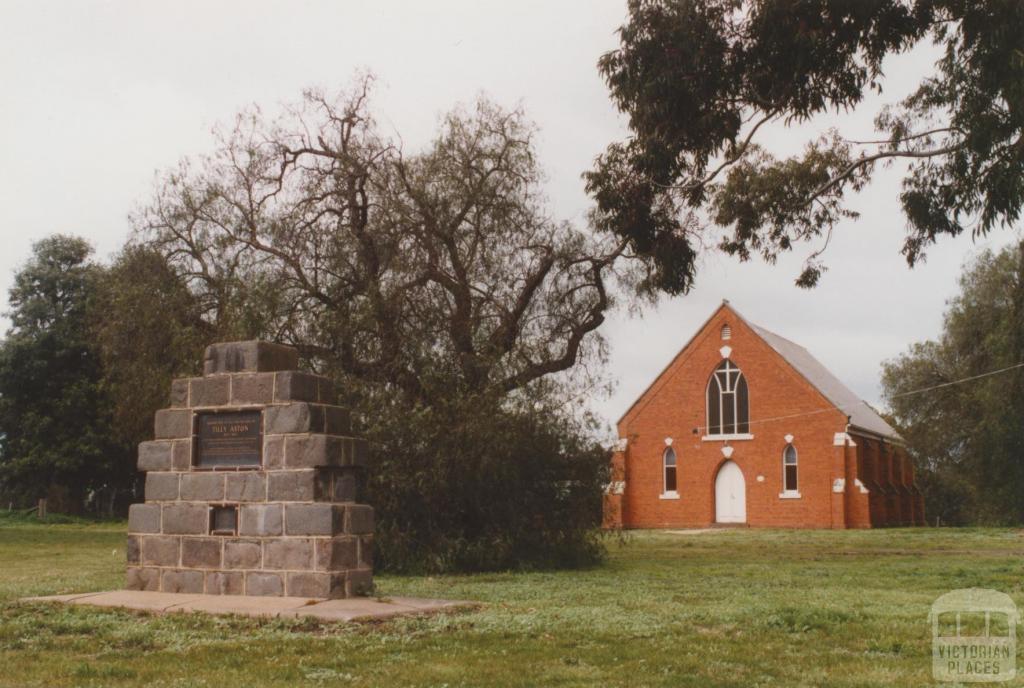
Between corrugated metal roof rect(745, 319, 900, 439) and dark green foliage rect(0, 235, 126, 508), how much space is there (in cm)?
3096

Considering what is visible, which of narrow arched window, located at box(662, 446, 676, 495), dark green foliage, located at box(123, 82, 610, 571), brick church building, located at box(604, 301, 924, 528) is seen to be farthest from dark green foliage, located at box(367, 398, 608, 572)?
narrow arched window, located at box(662, 446, 676, 495)

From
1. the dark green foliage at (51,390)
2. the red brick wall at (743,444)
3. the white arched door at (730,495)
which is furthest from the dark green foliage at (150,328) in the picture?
the white arched door at (730,495)

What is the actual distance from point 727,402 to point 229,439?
3959 centimetres

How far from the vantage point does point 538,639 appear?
31.2 feet

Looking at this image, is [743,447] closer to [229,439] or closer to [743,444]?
[743,444]

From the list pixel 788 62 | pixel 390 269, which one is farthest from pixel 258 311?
pixel 788 62

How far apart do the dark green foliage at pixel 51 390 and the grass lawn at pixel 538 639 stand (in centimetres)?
3232

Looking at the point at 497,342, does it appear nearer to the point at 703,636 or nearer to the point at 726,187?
the point at 726,187

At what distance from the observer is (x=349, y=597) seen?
40.2ft

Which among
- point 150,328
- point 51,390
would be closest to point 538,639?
point 150,328

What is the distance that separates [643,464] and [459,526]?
33273 millimetres

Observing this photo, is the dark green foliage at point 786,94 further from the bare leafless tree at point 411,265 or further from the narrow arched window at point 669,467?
the narrow arched window at point 669,467

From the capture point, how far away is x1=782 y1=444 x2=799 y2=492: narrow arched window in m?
48.4

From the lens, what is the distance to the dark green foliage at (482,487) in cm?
1803
